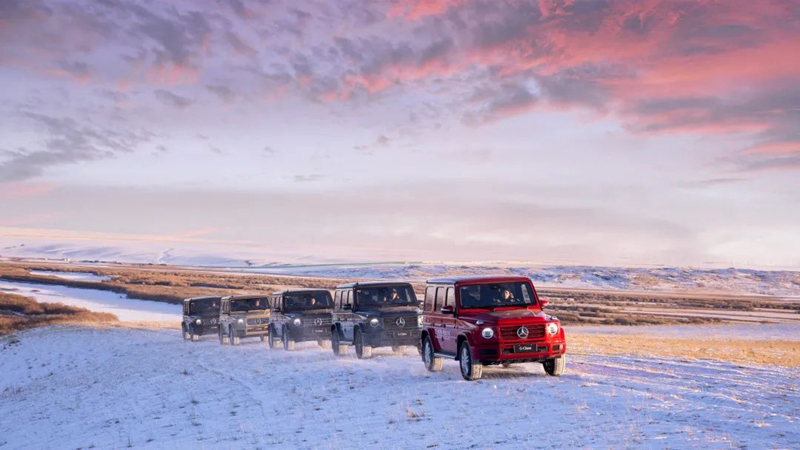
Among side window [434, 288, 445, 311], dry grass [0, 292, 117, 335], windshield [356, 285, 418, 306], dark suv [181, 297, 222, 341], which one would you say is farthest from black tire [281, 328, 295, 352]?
dry grass [0, 292, 117, 335]

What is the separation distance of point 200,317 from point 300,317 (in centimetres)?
1135

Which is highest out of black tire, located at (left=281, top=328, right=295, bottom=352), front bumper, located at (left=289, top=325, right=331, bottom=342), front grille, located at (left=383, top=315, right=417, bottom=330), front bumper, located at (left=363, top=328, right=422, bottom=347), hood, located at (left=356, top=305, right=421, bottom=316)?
hood, located at (left=356, top=305, right=421, bottom=316)

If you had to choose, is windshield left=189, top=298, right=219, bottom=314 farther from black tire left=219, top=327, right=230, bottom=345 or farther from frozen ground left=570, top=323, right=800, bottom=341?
frozen ground left=570, top=323, right=800, bottom=341

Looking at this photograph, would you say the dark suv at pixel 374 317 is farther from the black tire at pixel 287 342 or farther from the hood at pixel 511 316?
the hood at pixel 511 316

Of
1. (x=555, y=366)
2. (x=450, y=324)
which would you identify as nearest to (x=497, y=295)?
(x=450, y=324)

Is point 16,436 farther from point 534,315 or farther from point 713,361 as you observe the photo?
point 713,361

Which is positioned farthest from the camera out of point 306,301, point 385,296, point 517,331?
point 306,301

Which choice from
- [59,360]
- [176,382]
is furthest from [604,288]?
[176,382]

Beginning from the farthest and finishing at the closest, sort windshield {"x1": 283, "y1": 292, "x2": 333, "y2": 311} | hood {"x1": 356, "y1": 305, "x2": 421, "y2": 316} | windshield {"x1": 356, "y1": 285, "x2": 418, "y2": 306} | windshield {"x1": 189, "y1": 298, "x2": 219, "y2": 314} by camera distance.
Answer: windshield {"x1": 189, "y1": 298, "x2": 219, "y2": 314} < windshield {"x1": 283, "y1": 292, "x2": 333, "y2": 311} < windshield {"x1": 356, "y1": 285, "x2": 418, "y2": 306} < hood {"x1": 356, "y1": 305, "x2": 421, "y2": 316}

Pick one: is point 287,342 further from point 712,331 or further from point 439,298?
point 712,331

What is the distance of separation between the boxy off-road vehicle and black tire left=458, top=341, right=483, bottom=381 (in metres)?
17.8

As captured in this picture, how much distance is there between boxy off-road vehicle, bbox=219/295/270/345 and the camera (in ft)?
115

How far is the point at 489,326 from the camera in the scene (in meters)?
17.6

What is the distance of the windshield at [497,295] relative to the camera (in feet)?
62.5
